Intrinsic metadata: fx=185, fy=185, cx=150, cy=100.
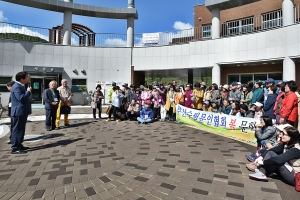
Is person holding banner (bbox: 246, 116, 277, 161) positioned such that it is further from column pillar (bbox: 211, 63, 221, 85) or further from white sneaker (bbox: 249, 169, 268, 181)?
column pillar (bbox: 211, 63, 221, 85)

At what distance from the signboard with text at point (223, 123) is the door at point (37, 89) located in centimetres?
1345

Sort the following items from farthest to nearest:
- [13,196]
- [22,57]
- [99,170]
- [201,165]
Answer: [22,57], [201,165], [99,170], [13,196]

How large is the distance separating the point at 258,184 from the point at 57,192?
3378mm

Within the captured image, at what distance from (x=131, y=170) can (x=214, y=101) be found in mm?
5592

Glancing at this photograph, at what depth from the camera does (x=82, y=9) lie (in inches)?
653

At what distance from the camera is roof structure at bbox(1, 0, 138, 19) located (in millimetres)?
15375

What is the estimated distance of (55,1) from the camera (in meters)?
15.6

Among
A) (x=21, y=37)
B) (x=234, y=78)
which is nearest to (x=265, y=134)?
(x=234, y=78)

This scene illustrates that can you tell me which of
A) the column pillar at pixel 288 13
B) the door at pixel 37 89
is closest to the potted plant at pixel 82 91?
the door at pixel 37 89

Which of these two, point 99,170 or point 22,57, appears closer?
point 99,170

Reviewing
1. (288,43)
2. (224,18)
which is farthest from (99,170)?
(224,18)

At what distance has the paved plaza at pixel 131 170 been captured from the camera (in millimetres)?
2938

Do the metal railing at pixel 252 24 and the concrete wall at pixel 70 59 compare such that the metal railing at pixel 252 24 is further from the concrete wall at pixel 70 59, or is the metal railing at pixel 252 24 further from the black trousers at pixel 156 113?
the black trousers at pixel 156 113

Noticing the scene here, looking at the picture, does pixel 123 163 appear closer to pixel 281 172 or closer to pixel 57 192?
pixel 57 192
